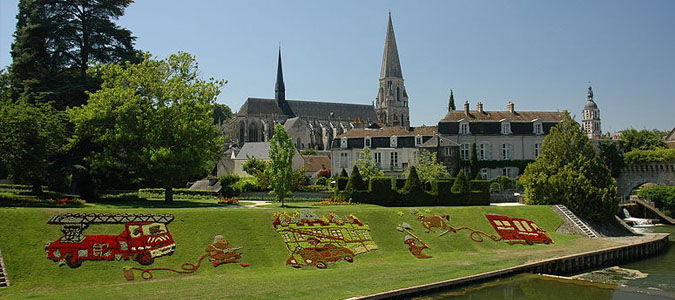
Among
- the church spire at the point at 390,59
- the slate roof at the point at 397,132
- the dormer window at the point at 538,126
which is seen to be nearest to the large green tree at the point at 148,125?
the slate roof at the point at 397,132

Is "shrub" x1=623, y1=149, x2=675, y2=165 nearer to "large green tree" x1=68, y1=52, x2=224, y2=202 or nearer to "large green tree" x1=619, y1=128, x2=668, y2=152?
"large green tree" x1=619, y1=128, x2=668, y2=152

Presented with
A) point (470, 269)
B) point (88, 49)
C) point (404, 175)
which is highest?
point (88, 49)

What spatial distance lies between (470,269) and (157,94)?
77.1 ft

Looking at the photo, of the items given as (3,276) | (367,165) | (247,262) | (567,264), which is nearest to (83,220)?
(3,276)

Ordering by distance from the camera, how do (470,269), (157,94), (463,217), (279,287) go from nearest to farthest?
(279,287), (470,269), (463,217), (157,94)

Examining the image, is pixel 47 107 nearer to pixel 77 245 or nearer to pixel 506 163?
pixel 77 245

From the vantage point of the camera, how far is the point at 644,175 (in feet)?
209

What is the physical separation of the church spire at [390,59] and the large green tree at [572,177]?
80910 mm

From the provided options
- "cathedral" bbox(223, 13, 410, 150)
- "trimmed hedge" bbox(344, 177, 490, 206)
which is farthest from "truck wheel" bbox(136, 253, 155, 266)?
"cathedral" bbox(223, 13, 410, 150)

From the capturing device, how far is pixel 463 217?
36.2 metres

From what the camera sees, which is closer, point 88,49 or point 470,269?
point 470,269

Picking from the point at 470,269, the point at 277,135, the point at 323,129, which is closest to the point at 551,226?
the point at 470,269

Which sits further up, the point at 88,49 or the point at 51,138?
the point at 88,49

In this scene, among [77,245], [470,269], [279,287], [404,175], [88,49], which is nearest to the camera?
[279,287]
